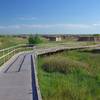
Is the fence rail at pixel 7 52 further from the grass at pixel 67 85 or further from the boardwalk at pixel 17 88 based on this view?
the boardwalk at pixel 17 88

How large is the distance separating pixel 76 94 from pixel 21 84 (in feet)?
7.16

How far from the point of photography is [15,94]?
9.87 m

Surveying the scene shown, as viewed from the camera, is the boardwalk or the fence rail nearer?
the boardwalk

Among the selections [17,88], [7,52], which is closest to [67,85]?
[17,88]

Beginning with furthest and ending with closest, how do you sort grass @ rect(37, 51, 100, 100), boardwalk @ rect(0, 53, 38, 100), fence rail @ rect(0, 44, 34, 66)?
fence rail @ rect(0, 44, 34, 66), grass @ rect(37, 51, 100, 100), boardwalk @ rect(0, 53, 38, 100)

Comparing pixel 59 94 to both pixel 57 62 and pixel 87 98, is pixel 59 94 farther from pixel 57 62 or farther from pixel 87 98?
pixel 57 62

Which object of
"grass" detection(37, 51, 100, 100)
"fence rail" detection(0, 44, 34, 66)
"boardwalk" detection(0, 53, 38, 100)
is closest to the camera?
"boardwalk" detection(0, 53, 38, 100)

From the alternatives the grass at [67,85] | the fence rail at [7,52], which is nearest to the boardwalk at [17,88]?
the grass at [67,85]

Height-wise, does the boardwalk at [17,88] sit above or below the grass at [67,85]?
above

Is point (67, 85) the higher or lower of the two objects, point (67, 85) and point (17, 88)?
the lower

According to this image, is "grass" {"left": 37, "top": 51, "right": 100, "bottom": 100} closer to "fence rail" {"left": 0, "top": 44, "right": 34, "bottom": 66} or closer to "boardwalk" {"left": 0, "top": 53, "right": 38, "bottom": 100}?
"boardwalk" {"left": 0, "top": 53, "right": 38, "bottom": 100}

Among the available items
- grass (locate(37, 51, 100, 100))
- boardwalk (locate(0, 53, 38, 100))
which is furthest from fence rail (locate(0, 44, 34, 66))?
boardwalk (locate(0, 53, 38, 100))

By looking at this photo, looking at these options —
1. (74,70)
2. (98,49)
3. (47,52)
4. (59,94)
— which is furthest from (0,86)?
(98,49)

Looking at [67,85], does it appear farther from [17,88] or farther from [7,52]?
[7,52]
